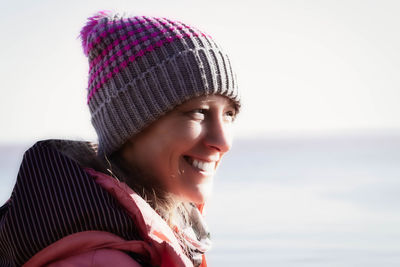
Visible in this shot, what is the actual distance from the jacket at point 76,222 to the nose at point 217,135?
0.31 meters

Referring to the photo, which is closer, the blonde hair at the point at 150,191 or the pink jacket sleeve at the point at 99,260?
the pink jacket sleeve at the point at 99,260

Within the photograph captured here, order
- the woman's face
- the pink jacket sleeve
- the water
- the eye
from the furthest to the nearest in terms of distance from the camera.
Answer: the water
the eye
the woman's face
the pink jacket sleeve

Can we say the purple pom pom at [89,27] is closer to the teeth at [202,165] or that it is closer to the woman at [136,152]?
the woman at [136,152]

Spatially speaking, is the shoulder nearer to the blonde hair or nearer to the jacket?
the jacket

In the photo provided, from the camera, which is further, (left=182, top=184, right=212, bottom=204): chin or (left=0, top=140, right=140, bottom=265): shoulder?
(left=182, top=184, right=212, bottom=204): chin

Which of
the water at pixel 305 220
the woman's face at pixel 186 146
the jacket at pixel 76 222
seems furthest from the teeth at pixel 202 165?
the water at pixel 305 220

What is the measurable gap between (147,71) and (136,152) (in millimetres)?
256

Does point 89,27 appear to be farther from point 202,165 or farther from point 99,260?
point 99,260

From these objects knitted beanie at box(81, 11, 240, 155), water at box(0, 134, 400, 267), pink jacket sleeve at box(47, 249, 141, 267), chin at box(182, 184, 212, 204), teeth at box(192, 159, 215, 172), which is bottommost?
water at box(0, 134, 400, 267)

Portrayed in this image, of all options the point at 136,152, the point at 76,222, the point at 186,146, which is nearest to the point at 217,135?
the point at 186,146

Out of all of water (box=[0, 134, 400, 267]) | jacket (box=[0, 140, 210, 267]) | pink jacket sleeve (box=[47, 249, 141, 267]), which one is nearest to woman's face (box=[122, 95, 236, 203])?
jacket (box=[0, 140, 210, 267])

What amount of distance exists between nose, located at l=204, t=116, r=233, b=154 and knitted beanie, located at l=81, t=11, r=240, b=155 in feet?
0.32

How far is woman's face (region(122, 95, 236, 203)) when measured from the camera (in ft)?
5.70

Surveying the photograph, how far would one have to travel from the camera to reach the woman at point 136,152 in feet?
4.90
